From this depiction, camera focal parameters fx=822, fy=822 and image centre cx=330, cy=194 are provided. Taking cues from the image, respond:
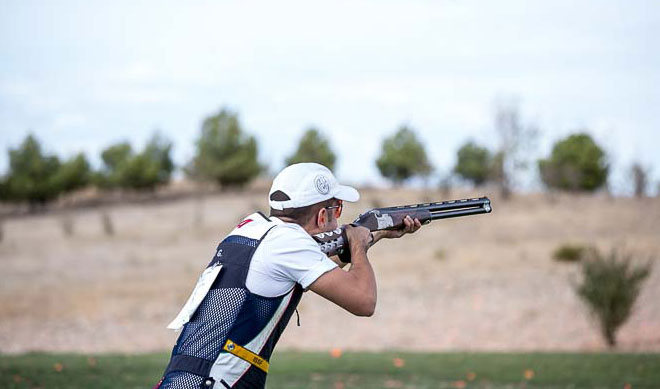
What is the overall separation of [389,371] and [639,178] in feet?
146

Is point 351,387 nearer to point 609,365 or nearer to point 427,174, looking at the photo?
point 609,365

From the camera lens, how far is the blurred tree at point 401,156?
71.2 metres

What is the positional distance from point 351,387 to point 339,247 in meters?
7.34

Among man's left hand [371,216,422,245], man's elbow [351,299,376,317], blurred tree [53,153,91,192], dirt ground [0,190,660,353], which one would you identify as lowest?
dirt ground [0,190,660,353]

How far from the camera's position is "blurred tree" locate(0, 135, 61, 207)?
66188mm

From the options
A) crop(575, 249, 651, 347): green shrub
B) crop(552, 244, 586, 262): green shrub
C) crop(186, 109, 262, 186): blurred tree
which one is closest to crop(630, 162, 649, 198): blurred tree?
crop(552, 244, 586, 262): green shrub

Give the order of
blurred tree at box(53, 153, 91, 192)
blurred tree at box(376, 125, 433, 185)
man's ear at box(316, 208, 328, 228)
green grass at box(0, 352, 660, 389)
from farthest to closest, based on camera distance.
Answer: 1. blurred tree at box(376, 125, 433, 185)
2. blurred tree at box(53, 153, 91, 192)
3. green grass at box(0, 352, 660, 389)
4. man's ear at box(316, 208, 328, 228)

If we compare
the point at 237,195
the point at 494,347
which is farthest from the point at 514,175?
the point at 494,347

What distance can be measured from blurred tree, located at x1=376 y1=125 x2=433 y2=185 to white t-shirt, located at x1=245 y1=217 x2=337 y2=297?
215 ft

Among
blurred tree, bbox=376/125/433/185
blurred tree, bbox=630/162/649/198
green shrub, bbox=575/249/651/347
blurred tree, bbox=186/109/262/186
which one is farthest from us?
blurred tree, bbox=376/125/433/185

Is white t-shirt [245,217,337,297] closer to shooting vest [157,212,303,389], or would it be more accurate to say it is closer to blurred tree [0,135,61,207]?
shooting vest [157,212,303,389]

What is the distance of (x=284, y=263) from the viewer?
12.9 feet

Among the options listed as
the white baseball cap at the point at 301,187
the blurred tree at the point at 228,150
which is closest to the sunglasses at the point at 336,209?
the white baseball cap at the point at 301,187

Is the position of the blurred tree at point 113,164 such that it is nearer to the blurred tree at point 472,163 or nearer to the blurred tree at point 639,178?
the blurred tree at point 472,163
